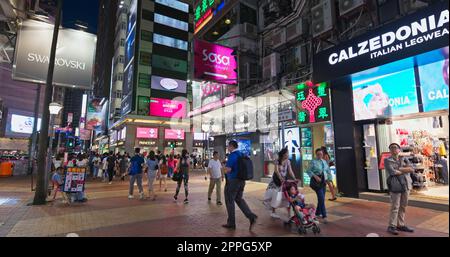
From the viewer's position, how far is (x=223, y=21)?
18.7 m

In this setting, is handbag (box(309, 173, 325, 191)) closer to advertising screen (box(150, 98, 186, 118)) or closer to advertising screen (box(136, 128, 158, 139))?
advertising screen (box(150, 98, 186, 118))

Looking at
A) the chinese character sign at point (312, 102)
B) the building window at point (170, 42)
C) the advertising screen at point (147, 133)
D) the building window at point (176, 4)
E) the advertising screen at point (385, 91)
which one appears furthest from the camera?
the building window at point (176, 4)

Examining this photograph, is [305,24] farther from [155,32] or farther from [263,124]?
[155,32]

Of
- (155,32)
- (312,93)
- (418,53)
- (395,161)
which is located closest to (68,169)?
(395,161)

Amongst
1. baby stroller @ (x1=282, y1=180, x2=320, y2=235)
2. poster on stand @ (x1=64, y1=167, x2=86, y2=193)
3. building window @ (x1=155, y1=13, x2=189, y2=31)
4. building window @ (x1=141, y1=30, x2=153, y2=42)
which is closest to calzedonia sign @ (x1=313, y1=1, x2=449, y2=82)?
baby stroller @ (x1=282, y1=180, x2=320, y2=235)

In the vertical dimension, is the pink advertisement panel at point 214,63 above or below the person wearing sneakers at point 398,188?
above

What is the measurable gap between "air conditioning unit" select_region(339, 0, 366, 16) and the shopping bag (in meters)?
8.06

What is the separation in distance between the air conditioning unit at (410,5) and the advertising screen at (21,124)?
29.2 meters

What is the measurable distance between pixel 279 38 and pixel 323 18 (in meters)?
3.16

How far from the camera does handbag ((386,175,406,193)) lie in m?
4.71

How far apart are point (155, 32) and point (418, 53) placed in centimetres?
3317

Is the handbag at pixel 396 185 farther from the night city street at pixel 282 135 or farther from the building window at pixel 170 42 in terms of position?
the building window at pixel 170 42

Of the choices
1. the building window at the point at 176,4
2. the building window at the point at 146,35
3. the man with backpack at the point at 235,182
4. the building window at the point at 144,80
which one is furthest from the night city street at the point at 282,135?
the building window at the point at 176,4

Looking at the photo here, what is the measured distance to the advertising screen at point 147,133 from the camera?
31.7 metres
